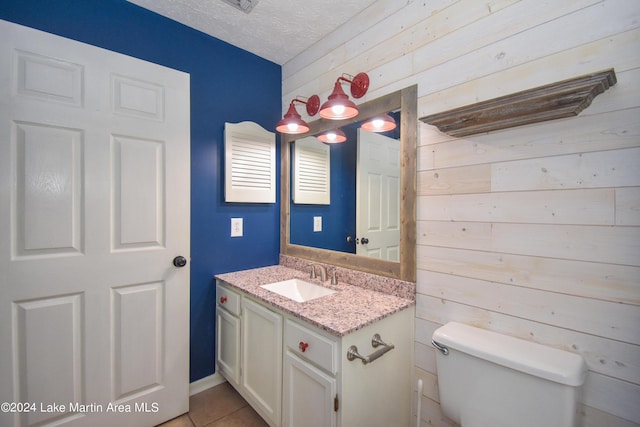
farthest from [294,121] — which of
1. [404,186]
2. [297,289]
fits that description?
[297,289]

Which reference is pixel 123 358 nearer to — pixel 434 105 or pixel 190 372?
pixel 190 372

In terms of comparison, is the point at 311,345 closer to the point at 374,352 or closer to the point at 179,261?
the point at 374,352

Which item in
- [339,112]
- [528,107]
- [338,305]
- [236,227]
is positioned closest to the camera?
[528,107]

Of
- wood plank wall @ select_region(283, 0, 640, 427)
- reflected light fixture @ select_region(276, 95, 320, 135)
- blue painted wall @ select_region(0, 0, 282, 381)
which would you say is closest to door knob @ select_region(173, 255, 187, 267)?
blue painted wall @ select_region(0, 0, 282, 381)

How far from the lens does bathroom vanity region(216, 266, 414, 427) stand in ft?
3.74

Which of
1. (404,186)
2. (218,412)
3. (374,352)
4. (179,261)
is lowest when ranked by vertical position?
(218,412)

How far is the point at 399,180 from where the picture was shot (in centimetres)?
149

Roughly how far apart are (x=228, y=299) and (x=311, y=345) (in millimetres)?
821

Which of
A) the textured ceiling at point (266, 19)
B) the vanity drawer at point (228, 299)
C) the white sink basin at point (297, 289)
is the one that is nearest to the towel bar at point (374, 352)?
the white sink basin at point (297, 289)

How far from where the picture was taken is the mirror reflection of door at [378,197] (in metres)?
1.52

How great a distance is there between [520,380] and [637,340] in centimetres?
36

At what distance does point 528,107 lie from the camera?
0.97m

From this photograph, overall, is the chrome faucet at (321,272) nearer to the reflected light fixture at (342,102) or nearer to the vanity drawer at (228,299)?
the vanity drawer at (228,299)

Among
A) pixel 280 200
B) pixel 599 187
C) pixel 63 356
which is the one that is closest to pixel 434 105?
pixel 599 187
